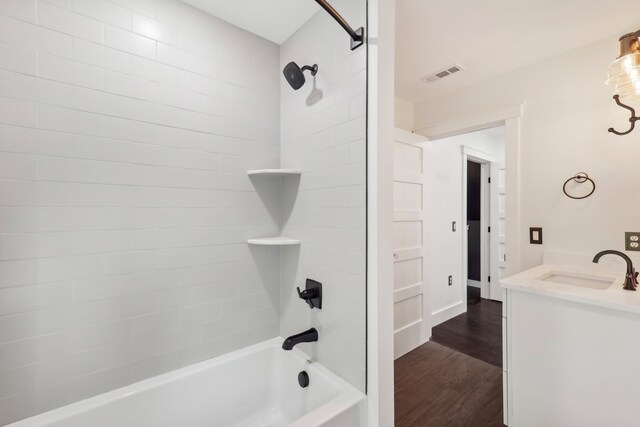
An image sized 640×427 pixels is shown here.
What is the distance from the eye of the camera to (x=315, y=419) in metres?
1.12

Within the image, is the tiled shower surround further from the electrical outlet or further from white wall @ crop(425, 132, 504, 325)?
the electrical outlet

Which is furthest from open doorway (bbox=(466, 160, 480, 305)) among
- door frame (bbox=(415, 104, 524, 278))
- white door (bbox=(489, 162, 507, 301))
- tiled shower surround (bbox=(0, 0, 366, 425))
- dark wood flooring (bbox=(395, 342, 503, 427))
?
tiled shower surround (bbox=(0, 0, 366, 425))

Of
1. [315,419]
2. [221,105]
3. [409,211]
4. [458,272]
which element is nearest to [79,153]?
[221,105]

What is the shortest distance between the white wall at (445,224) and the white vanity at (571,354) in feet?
4.11

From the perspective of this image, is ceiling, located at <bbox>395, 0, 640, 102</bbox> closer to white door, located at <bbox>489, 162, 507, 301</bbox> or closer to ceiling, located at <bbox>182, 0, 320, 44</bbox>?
ceiling, located at <bbox>182, 0, 320, 44</bbox>

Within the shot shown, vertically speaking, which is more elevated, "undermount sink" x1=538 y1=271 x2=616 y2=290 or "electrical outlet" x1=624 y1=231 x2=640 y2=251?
"electrical outlet" x1=624 y1=231 x2=640 y2=251

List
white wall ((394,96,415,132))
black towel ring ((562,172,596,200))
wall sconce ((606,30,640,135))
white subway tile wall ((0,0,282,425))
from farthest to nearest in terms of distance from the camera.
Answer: white wall ((394,96,415,132)) < black towel ring ((562,172,596,200)) < wall sconce ((606,30,640,135)) < white subway tile wall ((0,0,282,425))

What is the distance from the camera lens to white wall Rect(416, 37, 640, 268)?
71.5 inches

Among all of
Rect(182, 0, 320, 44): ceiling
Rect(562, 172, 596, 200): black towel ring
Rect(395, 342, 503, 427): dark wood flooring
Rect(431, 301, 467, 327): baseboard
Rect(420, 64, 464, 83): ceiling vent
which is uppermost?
Rect(420, 64, 464, 83): ceiling vent

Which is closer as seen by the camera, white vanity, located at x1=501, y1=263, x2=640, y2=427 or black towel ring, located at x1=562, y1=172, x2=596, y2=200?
white vanity, located at x1=501, y1=263, x2=640, y2=427

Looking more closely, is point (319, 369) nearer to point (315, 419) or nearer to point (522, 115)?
point (315, 419)

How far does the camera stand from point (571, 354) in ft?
4.65

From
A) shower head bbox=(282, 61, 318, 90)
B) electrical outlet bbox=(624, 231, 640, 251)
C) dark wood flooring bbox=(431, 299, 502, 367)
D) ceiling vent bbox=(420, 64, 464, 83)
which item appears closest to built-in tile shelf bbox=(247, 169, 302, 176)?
shower head bbox=(282, 61, 318, 90)

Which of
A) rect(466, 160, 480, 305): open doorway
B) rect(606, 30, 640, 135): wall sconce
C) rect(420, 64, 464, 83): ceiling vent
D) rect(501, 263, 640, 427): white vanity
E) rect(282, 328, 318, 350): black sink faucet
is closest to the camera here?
rect(501, 263, 640, 427): white vanity
